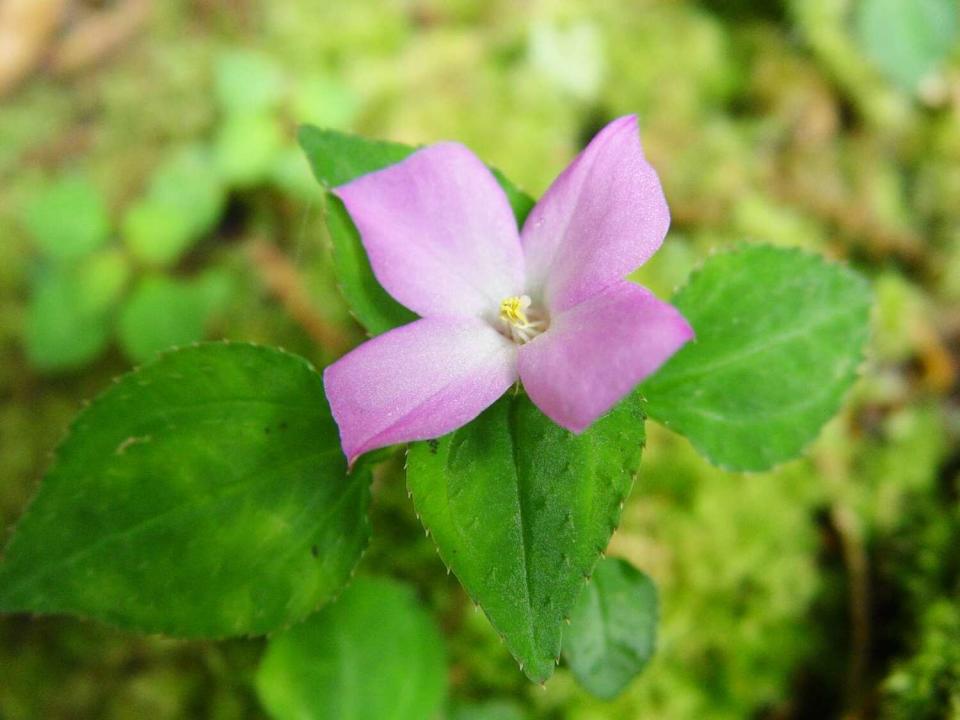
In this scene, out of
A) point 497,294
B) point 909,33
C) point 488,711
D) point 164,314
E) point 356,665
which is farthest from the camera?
point 909,33

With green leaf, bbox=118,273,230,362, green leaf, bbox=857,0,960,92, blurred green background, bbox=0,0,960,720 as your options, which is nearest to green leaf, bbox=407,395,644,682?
blurred green background, bbox=0,0,960,720

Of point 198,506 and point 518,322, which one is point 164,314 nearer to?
point 198,506

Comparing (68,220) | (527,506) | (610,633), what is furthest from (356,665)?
(68,220)

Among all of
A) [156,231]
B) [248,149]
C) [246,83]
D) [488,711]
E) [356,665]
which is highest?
[246,83]

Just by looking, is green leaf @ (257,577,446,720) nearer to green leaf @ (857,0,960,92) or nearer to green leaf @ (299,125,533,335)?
green leaf @ (299,125,533,335)

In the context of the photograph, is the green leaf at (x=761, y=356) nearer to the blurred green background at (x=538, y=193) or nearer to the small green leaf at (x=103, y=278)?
the blurred green background at (x=538, y=193)

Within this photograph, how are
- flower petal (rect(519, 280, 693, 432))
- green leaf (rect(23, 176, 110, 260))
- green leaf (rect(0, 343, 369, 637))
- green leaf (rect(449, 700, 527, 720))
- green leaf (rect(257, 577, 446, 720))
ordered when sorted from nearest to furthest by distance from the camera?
flower petal (rect(519, 280, 693, 432))
green leaf (rect(0, 343, 369, 637))
green leaf (rect(257, 577, 446, 720))
green leaf (rect(449, 700, 527, 720))
green leaf (rect(23, 176, 110, 260))
